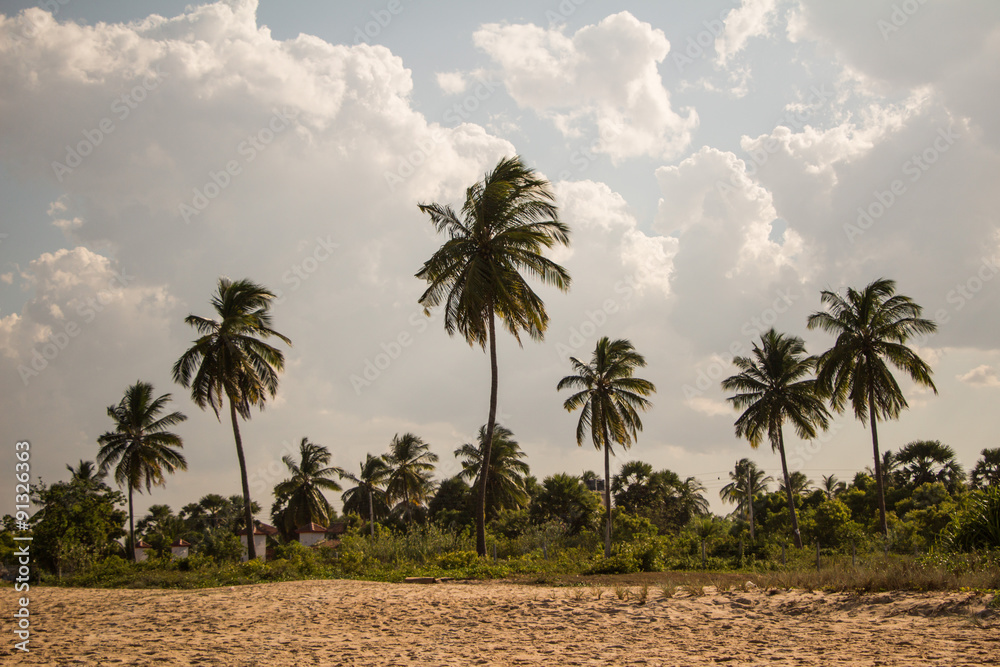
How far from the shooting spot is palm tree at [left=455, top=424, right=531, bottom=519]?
1529 inches

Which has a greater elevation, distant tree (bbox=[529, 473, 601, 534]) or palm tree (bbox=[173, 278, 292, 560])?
palm tree (bbox=[173, 278, 292, 560])

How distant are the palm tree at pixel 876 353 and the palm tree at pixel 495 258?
14.3 meters

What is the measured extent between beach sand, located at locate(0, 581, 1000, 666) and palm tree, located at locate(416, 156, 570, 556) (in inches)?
300

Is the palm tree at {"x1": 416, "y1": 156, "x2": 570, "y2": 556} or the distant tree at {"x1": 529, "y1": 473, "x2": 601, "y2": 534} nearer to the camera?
the palm tree at {"x1": 416, "y1": 156, "x2": 570, "y2": 556}

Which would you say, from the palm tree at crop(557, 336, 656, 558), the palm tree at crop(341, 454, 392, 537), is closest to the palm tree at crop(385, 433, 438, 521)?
the palm tree at crop(341, 454, 392, 537)

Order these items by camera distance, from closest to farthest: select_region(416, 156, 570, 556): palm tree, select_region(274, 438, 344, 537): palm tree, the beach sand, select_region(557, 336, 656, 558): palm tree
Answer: the beach sand → select_region(416, 156, 570, 556): palm tree → select_region(557, 336, 656, 558): palm tree → select_region(274, 438, 344, 537): palm tree

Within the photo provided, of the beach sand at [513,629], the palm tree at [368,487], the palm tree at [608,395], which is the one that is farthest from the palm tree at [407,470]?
the beach sand at [513,629]

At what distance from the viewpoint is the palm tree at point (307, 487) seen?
4206cm

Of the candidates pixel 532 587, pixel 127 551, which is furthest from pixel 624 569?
pixel 127 551

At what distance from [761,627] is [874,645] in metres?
1.73

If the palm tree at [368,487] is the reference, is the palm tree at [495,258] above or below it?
above

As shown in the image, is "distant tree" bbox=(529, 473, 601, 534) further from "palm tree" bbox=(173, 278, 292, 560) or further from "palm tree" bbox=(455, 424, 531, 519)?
"palm tree" bbox=(173, 278, 292, 560)

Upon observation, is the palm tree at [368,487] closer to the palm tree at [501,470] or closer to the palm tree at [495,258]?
the palm tree at [501,470]

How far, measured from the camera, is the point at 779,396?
31422 mm
